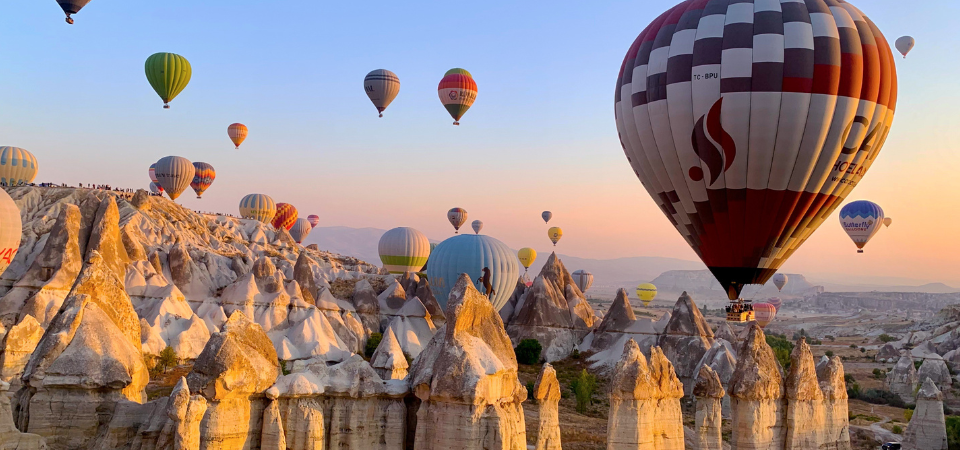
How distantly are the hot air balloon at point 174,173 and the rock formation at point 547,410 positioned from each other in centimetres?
5274

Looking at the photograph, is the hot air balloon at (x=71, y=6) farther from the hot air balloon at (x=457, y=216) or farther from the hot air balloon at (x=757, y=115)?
the hot air balloon at (x=457, y=216)

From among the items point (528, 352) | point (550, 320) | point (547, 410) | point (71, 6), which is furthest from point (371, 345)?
point (547, 410)

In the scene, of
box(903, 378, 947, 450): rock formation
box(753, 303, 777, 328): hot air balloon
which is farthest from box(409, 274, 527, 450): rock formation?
box(753, 303, 777, 328): hot air balloon

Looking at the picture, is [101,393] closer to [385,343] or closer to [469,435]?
[469,435]

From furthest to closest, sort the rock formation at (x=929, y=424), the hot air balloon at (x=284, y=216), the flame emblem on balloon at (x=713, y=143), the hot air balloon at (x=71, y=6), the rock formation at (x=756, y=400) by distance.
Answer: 1. the hot air balloon at (x=284, y=216)
2. the hot air balloon at (x=71, y=6)
3. the rock formation at (x=929, y=424)
4. the flame emblem on balloon at (x=713, y=143)
5. the rock formation at (x=756, y=400)

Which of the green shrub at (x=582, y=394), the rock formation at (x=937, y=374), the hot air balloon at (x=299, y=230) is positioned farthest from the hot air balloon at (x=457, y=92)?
the hot air balloon at (x=299, y=230)

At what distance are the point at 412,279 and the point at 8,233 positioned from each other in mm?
29347

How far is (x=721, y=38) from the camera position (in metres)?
21.8

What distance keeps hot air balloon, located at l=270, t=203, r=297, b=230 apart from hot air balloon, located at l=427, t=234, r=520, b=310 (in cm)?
5098

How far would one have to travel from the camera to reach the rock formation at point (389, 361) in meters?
21.4

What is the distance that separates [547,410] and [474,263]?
2306 centimetres

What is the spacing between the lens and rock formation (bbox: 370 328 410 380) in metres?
21.4

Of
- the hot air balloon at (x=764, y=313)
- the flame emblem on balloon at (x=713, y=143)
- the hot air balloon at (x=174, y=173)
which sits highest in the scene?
the hot air balloon at (x=174, y=173)

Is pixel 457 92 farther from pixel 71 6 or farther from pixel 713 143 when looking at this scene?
pixel 713 143
